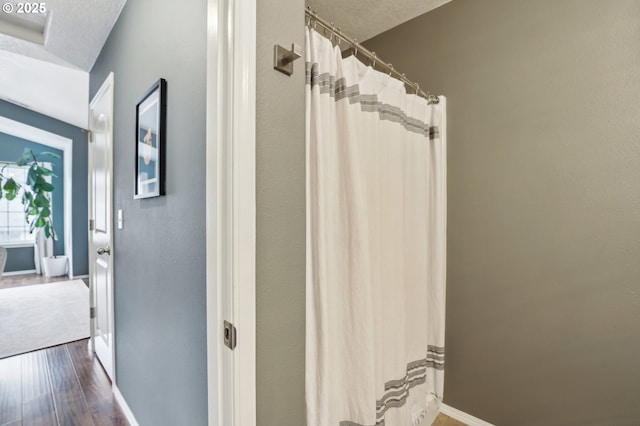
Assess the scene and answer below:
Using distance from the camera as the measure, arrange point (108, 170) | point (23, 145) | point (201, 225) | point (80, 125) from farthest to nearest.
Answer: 1. point (23, 145)
2. point (80, 125)
3. point (108, 170)
4. point (201, 225)

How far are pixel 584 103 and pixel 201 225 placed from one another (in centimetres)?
188

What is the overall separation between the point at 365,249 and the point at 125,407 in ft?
6.09

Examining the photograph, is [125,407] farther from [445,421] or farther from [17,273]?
[17,273]

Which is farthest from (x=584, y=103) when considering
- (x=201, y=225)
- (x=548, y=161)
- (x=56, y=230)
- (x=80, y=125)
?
(x=56, y=230)

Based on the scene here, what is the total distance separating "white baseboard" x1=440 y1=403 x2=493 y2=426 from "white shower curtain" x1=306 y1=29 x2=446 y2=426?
0.55 feet

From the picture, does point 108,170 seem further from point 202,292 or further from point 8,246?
point 8,246

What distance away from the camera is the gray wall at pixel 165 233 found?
3.36ft

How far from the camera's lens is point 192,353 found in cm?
106

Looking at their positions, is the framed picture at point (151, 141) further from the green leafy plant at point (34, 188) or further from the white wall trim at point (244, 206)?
the green leafy plant at point (34, 188)

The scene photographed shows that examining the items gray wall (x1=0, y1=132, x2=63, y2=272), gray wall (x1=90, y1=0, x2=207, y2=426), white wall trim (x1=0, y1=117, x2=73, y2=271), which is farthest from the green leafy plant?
gray wall (x1=90, y1=0, x2=207, y2=426)

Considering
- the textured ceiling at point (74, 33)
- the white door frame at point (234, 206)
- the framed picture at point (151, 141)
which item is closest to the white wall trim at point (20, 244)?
the textured ceiling at point (74, 33)

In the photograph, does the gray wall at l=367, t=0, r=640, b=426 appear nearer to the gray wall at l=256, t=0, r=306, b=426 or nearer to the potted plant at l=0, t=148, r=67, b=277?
the gray wall at l=256, t=0, r=306, b=426

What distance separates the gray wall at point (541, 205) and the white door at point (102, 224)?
2274 millimetres
